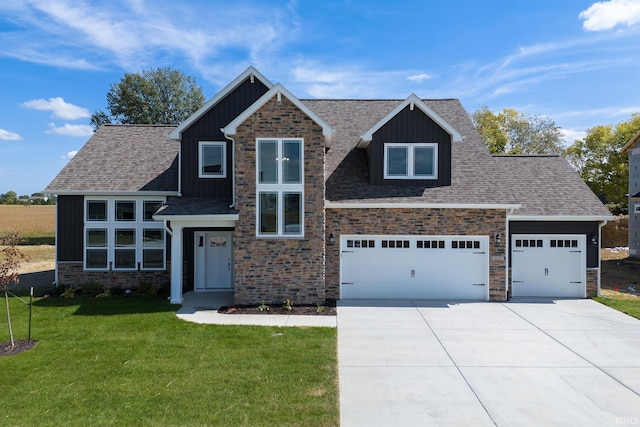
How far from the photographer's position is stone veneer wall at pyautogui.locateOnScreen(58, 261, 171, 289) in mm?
14367

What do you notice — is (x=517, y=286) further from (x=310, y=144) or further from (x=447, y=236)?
(x=310, y=144)

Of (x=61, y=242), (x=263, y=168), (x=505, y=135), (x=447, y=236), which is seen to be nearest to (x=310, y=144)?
(x=263, y=168)

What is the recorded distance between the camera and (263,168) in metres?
12.3

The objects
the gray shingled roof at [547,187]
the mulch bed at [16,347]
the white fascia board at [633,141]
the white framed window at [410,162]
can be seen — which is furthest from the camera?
the white fascia board at [633,141]

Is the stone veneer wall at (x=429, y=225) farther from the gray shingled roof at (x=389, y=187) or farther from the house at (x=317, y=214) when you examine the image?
the gray shingled roof at (x=389, y=187)

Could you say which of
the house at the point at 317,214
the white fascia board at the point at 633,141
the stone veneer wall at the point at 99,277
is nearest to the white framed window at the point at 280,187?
the house at the point at 317,214

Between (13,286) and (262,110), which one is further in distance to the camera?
(13,286)

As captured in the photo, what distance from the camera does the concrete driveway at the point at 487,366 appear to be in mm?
5969

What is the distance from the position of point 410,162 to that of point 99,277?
1175 centimetres

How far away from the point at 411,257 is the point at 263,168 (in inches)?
218

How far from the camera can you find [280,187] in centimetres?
1227

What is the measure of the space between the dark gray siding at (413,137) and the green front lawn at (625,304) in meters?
6.22

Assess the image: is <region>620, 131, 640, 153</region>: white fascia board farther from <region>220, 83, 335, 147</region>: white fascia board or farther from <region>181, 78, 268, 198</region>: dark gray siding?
<region>181, 78, 268, 198</region>: dark gray siding

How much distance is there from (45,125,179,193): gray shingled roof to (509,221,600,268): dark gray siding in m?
12.2
